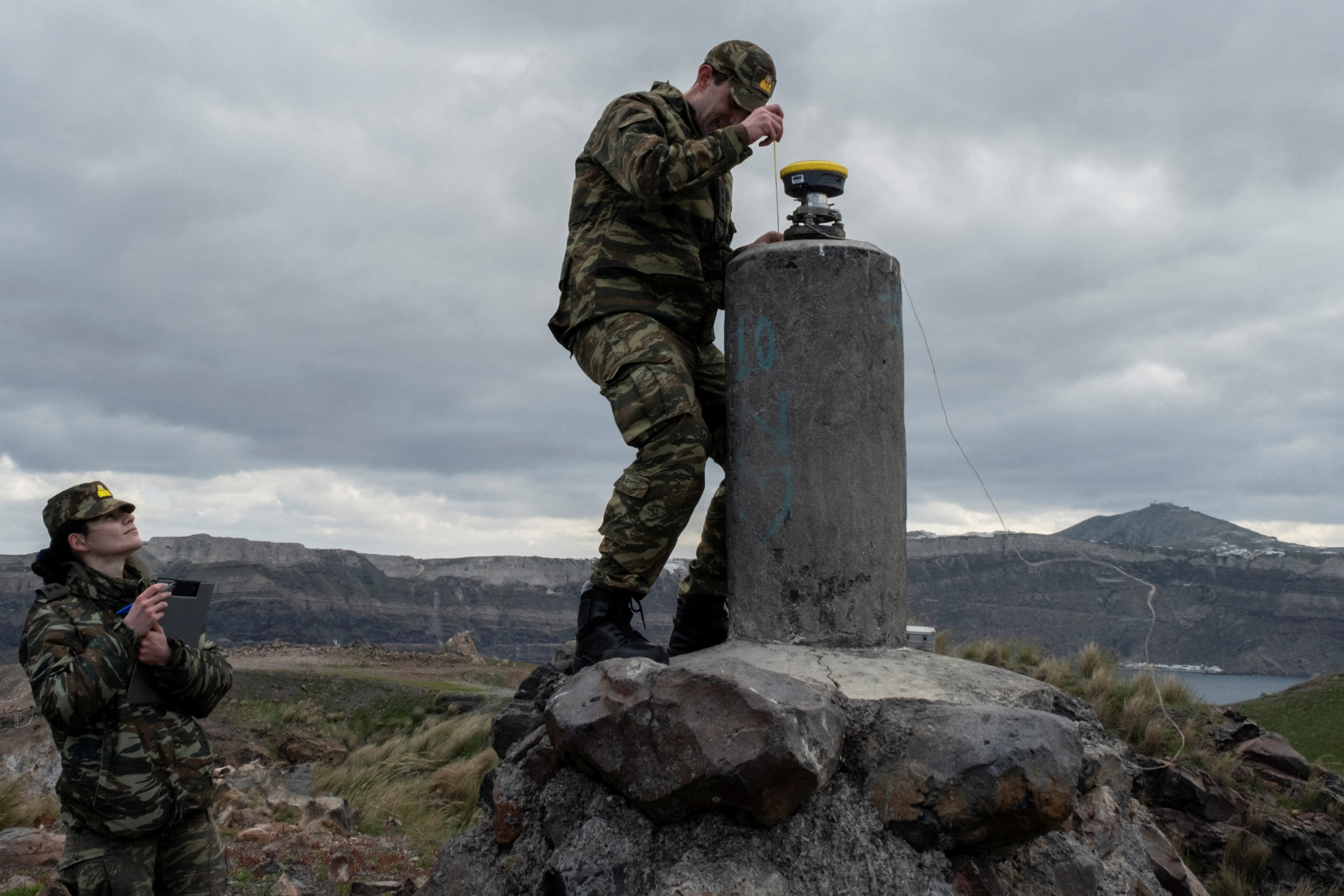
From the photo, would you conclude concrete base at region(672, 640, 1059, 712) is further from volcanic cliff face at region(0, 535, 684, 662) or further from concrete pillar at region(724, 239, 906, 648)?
volcanic cliff face at region(0, 535, 684, 662)

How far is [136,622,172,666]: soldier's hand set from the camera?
3.10m

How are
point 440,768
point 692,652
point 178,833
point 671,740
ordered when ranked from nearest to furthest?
point 671,740 < point 178,833 < point 692,652 < point 440,768

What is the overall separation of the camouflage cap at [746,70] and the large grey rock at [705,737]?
2266 mm

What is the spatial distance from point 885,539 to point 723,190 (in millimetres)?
1639

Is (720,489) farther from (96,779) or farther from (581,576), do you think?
(581,576)

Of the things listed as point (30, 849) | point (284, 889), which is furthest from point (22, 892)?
point (284, 889)

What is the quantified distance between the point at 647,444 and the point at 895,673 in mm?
1164

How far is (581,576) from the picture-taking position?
60.5m

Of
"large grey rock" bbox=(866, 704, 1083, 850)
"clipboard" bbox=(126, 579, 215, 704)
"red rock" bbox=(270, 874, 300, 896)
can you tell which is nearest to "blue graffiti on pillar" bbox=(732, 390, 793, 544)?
"large grey rock" bbox=(866, 704, 1083, 850)

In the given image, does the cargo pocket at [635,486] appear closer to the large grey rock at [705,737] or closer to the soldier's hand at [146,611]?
the large grey rock at [705,737]

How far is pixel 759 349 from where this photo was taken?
3703 millimetres

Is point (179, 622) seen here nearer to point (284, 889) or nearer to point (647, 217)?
point (647, 217)

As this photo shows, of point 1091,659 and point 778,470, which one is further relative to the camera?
point 1091,659

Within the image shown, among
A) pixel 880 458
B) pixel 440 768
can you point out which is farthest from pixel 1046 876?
pixel 440 768
